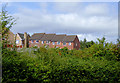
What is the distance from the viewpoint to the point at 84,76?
13.7 feet

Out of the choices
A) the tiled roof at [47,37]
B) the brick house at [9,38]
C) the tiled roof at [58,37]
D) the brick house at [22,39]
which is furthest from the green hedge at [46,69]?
the tiled roof at [58,37]

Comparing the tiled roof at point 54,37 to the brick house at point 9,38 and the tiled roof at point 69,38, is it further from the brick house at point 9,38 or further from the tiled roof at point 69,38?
the brick house at point 9,38

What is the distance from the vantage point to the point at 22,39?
16.3 feet

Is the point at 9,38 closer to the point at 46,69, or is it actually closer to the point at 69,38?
the point at 46,69

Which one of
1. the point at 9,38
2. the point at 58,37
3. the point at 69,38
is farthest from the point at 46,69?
the point at 69,38

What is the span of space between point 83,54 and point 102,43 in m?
1.15

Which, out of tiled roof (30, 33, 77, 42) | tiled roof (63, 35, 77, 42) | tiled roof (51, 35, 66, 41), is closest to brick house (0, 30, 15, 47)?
tiled roof (30, 33, 77, 42)

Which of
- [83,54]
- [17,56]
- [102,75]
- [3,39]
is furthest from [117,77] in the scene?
[3,39]

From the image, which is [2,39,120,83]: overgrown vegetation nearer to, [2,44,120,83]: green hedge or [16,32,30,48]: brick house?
[2,44,120,83]: green hedge

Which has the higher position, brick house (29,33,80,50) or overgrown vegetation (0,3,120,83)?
brick house (29,33,80,50)

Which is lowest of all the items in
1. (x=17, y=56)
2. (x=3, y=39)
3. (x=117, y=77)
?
(x=117, y=77)

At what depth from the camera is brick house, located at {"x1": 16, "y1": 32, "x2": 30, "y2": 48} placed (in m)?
4.54

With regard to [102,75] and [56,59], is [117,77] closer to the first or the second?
[102,75]

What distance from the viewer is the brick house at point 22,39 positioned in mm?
4545
